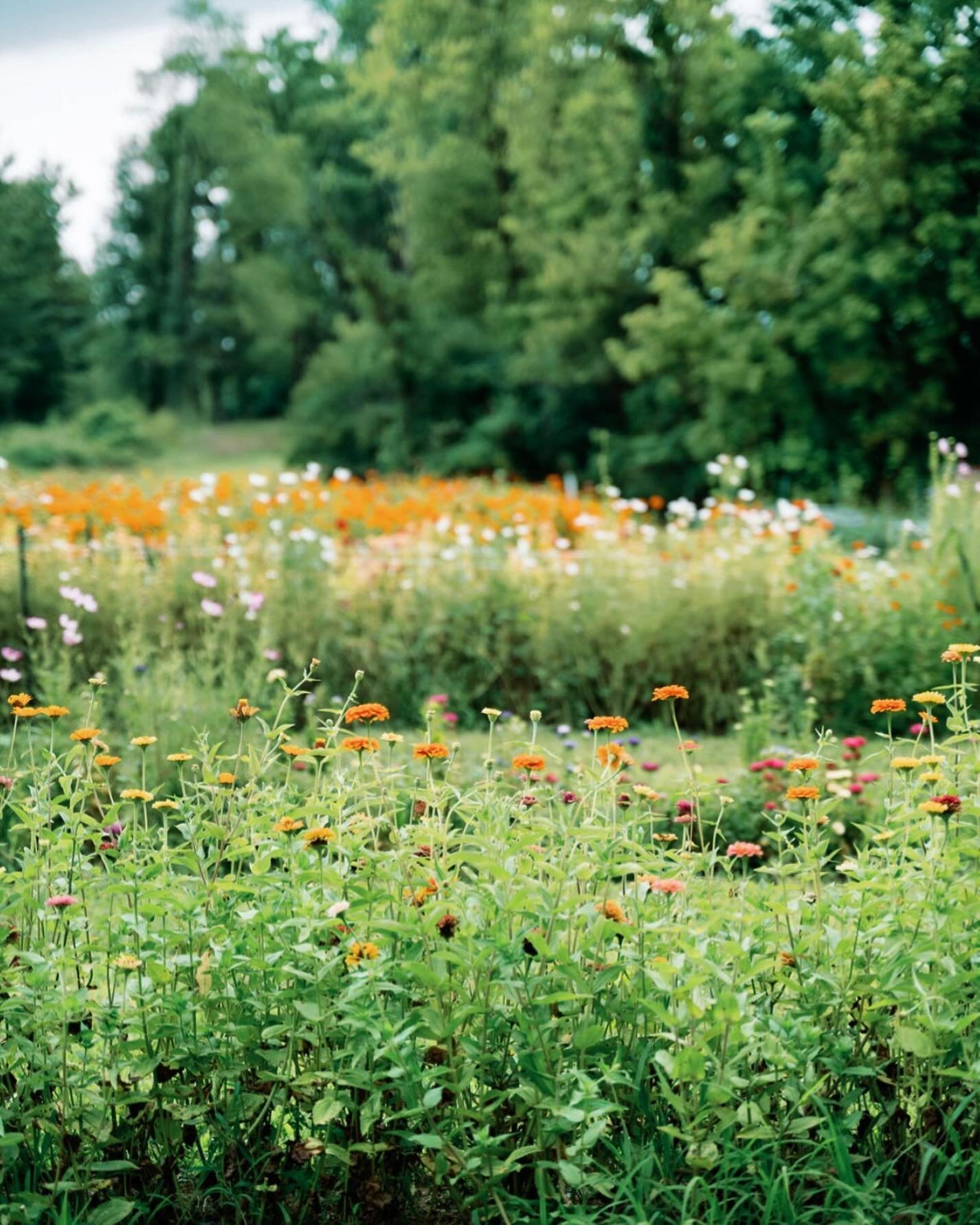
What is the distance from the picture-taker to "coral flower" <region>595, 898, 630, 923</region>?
84.0 inches

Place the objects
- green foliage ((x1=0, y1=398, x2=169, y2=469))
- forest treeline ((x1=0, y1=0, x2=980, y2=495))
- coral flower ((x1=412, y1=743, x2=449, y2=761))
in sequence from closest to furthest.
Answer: coral flower ((x1=412, y1=743, x2=449, y2=761)) < forest treeline ((x1=0, y1=0, x2=980, y2=495)) < green foliage ((x1=0, y1=398, x2=169, y2=469))

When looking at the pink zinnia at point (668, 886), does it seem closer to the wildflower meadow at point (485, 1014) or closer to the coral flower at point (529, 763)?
the wildflower meadow at point (485, 1014)

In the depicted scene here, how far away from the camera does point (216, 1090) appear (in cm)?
217

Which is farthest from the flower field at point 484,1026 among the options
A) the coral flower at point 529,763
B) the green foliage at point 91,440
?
the green foliage at point 91,440

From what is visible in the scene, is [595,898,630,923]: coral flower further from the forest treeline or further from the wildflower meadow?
the forest treeline

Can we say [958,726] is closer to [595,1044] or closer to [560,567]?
[595,1044]

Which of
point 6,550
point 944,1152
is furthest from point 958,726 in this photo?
point 6,550

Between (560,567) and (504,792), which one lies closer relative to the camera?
(504,792)

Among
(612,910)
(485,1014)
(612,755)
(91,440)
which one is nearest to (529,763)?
(612,755)

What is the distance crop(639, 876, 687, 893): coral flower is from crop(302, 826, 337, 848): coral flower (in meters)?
0.55

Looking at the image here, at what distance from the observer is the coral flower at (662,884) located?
2.02 m

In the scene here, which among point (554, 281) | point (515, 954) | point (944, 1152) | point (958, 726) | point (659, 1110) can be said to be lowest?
point (944, 1152)

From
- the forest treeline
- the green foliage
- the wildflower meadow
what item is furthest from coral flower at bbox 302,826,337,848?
the green foliage

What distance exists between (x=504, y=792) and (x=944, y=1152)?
2404 mm
